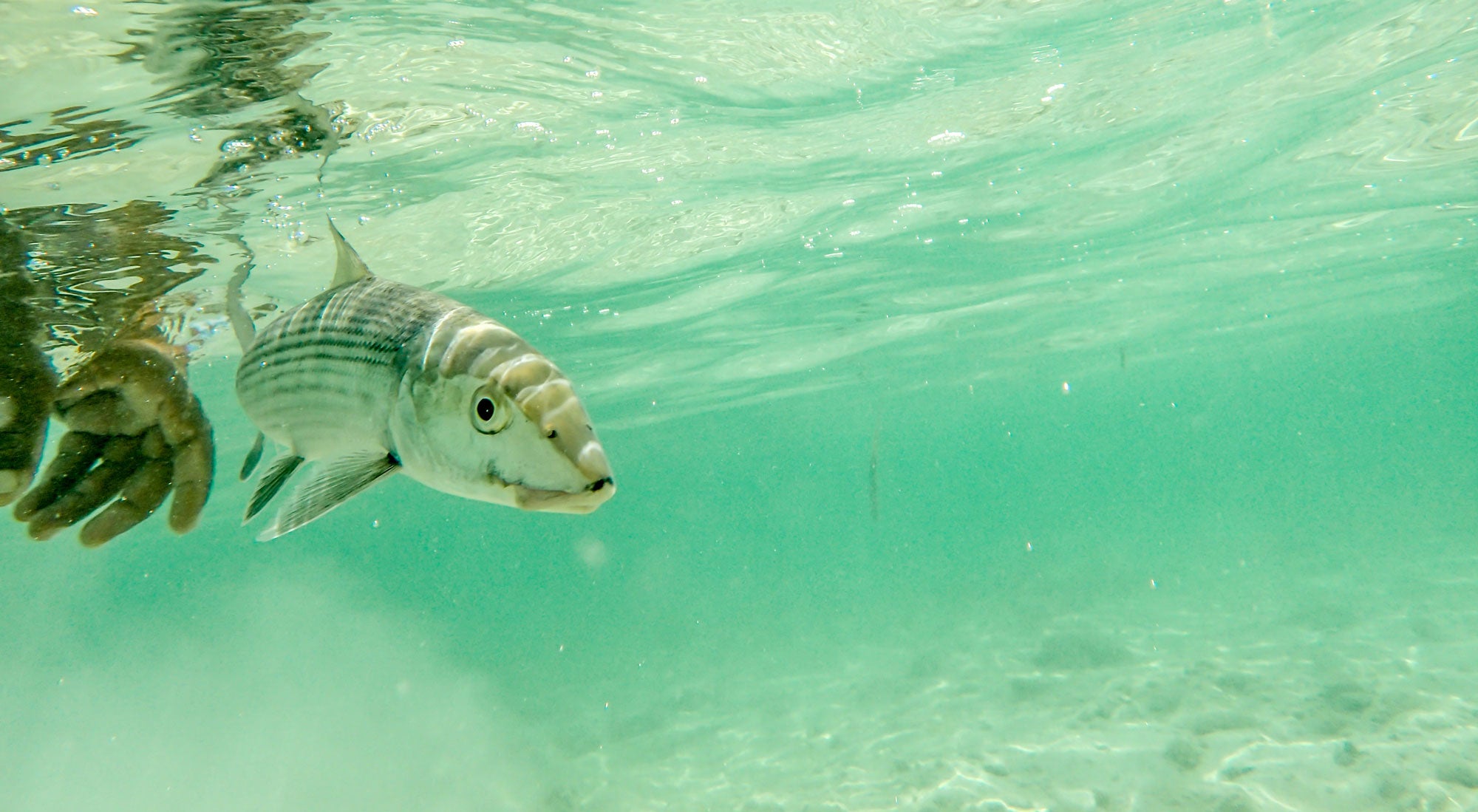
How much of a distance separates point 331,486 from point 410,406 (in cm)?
31

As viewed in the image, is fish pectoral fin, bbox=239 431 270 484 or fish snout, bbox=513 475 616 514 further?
fish pectoral fin, bbox=239 431 270 484

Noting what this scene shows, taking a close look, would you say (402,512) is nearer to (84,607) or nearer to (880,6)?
(880,6)

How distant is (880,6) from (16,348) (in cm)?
863

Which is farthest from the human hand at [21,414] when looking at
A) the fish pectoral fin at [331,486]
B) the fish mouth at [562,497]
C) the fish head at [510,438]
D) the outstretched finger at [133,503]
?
the fish mouth at [562,497]

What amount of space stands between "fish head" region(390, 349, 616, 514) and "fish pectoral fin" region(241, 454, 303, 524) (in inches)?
27.0

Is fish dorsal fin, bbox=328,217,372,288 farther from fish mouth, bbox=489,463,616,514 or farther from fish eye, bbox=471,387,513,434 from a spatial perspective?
fish mouth, bbox=489,463,616,514

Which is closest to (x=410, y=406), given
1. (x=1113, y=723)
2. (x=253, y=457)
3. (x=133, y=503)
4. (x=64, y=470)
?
(x=253, y=457)

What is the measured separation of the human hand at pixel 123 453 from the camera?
10.4 feet

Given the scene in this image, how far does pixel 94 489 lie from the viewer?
3225 mm

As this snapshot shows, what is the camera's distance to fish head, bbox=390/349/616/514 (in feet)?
5.64

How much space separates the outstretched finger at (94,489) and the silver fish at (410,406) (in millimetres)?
1239

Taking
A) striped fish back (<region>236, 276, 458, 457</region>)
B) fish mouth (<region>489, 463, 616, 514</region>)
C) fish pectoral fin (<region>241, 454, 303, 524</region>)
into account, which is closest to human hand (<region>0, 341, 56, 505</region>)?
striped fish back (<region>236, 276, 458, 457</region>)

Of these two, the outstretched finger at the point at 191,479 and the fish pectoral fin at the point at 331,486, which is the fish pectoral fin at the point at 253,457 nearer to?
the outstretched finger at the point at 191,479

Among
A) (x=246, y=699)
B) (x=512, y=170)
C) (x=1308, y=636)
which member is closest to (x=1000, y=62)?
(x=512, y=170)
